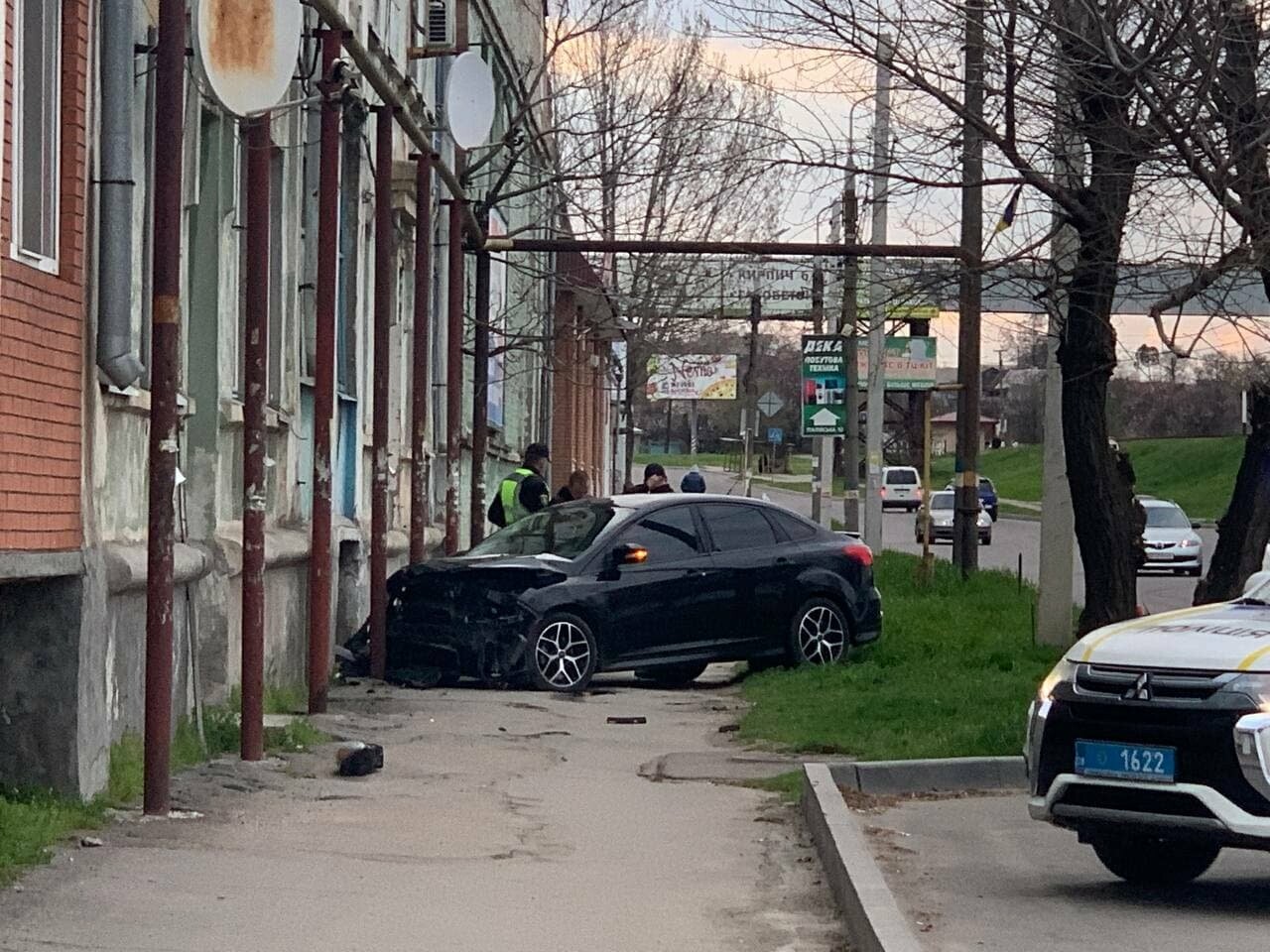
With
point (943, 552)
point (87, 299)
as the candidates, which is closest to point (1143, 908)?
point (87, 299)

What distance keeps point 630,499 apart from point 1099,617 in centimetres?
366

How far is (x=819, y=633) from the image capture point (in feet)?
57.8

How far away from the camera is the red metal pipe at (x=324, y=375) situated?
42.2ft

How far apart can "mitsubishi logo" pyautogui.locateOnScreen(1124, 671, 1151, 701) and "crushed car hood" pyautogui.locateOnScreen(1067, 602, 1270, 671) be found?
5 cm

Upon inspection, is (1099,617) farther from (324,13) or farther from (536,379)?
(536,379)

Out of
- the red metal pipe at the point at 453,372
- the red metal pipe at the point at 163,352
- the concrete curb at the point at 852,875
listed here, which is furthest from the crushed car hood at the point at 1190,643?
the red metal pipe at the point at 453,372

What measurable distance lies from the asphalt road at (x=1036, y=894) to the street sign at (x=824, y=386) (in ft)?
71.2

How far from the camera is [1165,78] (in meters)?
12.4

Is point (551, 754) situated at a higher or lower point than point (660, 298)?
lower

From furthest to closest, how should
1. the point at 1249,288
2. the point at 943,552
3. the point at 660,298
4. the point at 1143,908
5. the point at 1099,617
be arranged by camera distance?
1. the point at 943,552
2. the point at 660,298
3. the point at 1099,617
4. the point at 1249,288
5. the point at 1143,908

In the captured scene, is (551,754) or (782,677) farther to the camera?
(782,677)

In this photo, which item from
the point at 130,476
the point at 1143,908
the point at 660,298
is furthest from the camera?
the point at 660,298

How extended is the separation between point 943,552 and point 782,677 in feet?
109

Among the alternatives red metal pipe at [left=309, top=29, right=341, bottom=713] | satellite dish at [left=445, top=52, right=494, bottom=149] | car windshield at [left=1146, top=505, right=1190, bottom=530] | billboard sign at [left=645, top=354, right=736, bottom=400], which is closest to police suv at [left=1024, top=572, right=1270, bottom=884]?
red metal pipe at [left=309, top=29, right=341, bottom=713]
